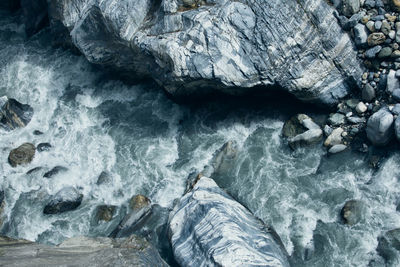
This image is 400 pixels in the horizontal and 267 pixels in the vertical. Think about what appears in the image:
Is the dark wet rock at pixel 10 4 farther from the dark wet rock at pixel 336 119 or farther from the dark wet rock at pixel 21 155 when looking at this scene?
the dark wet rock at pixel 336 119

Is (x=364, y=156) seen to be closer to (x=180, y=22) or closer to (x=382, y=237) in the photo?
(x=382, y=237)

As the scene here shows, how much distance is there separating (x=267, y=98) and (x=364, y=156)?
4577 millimetres

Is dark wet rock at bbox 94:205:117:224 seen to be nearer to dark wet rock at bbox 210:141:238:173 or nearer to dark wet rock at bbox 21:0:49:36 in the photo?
dark wet rock at bbox 210:141:238:173

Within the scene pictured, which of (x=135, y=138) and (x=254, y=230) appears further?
(x=135, y=138)

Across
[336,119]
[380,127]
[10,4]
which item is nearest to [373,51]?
[336,119]

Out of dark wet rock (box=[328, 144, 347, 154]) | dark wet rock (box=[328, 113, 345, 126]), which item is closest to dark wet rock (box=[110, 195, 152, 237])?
dark wet rock (box=[328, 144, 347, 154])

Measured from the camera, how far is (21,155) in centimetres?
2048

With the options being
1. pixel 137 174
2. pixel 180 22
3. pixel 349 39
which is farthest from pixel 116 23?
pixel 349 39

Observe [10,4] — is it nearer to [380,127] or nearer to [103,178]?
[103,178]

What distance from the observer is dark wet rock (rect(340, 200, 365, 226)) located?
55.7ft

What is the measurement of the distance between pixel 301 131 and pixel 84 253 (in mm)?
9414

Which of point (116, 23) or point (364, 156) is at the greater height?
point (116, 23)

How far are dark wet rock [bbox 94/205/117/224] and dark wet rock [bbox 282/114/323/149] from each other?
736cm

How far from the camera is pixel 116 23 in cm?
1989
